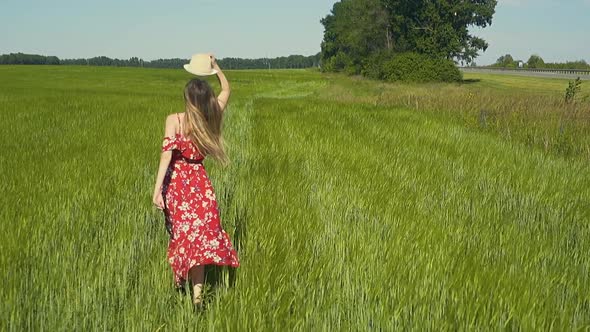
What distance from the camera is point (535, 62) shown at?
311 feet

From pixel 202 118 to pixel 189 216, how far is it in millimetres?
632

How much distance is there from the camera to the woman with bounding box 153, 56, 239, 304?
9.68ft

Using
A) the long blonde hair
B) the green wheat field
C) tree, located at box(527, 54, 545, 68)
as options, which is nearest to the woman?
the long blonde hair

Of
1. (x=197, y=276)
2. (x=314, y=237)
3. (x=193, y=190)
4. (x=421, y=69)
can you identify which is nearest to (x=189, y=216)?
(x=193, y=190)

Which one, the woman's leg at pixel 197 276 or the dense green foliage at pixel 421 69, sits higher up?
the dense green foliage at pixel 421 69

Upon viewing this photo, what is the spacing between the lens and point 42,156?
691 cm

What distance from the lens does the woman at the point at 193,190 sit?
9.68 feet

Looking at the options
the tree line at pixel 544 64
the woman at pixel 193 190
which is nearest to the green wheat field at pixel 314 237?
the woman at pixel 193 190

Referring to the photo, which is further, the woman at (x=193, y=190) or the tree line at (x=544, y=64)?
the tree line at (x=544, y=64)

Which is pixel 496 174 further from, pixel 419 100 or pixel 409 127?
pixel 419 100

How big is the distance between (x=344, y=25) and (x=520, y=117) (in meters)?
62.1

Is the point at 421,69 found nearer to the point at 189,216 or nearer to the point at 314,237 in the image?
the point at 314,237

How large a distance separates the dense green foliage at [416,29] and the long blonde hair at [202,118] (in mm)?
41273

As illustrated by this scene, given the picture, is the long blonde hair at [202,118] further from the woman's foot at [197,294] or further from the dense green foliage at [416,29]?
the dense green foliage at [416,29]
